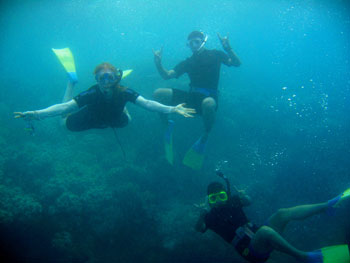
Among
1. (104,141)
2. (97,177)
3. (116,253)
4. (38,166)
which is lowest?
(116,253)

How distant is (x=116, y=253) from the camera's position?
5371 millimetres

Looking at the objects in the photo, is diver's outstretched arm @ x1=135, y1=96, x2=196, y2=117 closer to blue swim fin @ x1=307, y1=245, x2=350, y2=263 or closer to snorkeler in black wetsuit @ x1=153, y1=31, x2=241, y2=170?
snorkeler in black wetsuit @ x1=153, y1=31, x2=241, y2=170

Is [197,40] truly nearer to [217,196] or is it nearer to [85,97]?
[85,97]

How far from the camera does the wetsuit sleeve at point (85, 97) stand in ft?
11.3

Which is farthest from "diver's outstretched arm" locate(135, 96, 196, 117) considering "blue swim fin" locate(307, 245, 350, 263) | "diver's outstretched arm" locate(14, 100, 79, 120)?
"blue swim fin" locate(307, 245, 350, 263)

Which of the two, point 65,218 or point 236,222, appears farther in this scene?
point 65,218

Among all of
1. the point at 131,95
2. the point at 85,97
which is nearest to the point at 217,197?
the point at 131,95

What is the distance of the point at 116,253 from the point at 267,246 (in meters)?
4.35

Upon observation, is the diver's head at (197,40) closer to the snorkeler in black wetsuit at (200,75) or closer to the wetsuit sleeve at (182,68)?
the snorkeler in black wetsuit at (200,75)

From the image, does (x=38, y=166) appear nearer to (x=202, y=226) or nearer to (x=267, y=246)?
(x=202, y=226)

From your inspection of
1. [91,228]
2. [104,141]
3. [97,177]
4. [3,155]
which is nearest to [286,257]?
[91,228]

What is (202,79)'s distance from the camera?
15.8ft

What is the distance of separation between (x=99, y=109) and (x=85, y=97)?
0.36 meters

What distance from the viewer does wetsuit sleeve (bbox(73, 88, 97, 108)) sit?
3456 millimetres
